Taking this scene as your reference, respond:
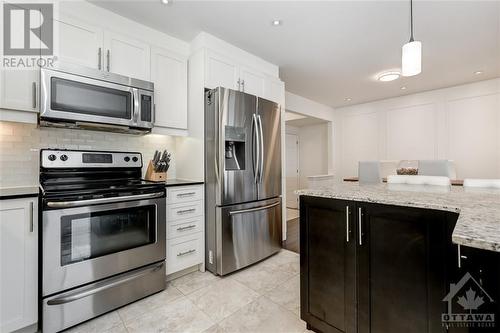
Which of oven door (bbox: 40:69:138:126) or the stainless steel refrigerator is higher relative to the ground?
oven door (bbox: 40:69:138:126)

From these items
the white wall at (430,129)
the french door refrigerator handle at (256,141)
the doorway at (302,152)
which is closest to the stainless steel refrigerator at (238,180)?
the french door refrigerator handle at (256,141)

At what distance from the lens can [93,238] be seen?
1.73 meters

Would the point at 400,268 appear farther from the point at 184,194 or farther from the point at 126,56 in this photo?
the point at 126,56

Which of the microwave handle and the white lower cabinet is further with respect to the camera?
the white lower cabinet

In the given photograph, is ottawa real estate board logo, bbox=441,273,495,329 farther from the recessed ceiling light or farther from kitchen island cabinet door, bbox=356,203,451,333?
the recessed ceiling light

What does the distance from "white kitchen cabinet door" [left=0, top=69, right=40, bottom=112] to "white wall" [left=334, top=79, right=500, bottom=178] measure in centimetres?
564

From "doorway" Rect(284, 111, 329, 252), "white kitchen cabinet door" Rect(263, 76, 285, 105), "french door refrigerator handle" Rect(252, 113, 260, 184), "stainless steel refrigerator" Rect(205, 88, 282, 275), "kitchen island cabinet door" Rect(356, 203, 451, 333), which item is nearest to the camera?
"kitchen island cabinet door" Rect(356, 203, 451, 333)

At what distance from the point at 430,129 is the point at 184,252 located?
507 centimetres

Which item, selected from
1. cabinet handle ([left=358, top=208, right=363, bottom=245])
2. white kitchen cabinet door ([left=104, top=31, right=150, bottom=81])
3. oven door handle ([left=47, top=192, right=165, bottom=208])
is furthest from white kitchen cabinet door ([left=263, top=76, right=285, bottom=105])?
cabinet handle ([left=358, top=208, right=363, bottom=245])

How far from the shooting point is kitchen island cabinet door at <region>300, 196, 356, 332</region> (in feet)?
4.47

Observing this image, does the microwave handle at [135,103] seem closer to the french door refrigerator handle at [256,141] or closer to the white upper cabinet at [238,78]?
the white upper cabinet at [238,78]

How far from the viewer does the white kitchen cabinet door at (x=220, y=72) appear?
251cm

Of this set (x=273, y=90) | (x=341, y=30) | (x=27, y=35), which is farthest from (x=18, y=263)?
(x=341, y=30)

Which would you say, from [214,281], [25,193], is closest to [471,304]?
[214,281]
